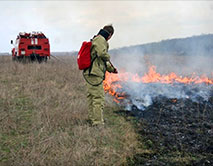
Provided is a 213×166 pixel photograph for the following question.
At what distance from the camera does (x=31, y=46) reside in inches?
514

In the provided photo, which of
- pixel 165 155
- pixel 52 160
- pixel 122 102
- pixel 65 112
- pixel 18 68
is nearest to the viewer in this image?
pixel 52 160

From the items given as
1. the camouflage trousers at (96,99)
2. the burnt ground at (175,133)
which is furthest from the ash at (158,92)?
the camouflage trousers at (96,99)

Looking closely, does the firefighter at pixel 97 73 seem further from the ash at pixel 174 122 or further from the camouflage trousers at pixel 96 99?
the ash at pixel 174 122

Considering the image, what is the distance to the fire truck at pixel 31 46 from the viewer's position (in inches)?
504

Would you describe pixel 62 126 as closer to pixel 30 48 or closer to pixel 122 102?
pixel 122 102

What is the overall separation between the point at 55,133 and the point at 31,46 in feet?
32.4

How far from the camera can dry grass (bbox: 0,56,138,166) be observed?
3.45 m

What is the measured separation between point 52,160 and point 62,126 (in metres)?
1.35

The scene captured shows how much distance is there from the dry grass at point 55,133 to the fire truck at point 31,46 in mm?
5992

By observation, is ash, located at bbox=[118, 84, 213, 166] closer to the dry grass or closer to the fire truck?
the dry grass

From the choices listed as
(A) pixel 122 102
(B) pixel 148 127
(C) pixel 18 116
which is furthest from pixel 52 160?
(A) pixel 122 102

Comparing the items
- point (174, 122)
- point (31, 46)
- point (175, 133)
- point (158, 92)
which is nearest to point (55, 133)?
point (175, 133)

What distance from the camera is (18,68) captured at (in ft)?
34.8

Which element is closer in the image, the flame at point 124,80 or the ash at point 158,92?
the ash at point 158,92
